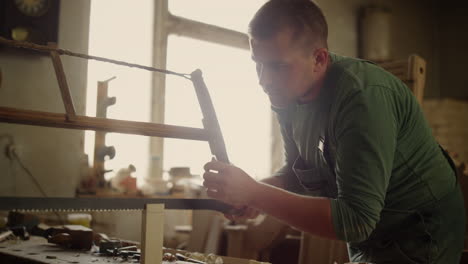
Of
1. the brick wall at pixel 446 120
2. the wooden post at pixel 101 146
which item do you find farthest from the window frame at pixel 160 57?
the brick wall at pixel 446 120

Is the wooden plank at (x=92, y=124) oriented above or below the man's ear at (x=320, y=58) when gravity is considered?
below

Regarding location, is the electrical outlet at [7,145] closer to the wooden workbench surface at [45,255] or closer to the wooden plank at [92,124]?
the wooden workbench surface at [45,255]

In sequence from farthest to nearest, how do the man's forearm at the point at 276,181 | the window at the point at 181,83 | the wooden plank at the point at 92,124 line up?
the window at the point at 181,83
the man's forearm at the point at 276,181
the wooden plank at the point at 92,124

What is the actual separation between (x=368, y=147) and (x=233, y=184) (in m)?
0.33

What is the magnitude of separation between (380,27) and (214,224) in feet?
11.0

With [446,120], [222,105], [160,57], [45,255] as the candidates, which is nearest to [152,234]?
[45,255]

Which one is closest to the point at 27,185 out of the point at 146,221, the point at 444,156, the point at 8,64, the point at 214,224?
the point at 8,64

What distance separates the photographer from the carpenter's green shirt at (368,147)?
1154 millimetres

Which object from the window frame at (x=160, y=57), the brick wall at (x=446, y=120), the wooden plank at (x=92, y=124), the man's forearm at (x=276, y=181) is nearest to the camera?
the wooden plank at (x=92, y=124)

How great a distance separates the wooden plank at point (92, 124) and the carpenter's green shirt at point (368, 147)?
0.36 metres

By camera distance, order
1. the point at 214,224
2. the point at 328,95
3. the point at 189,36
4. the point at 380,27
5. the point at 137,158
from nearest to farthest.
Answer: the point at 328,95, the point at 214,224, the point at 137,158, the point at 189,36, the point at 380,27

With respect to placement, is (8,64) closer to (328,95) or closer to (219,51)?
(219,51)

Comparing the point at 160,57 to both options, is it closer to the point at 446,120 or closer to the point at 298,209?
the point at 298,209

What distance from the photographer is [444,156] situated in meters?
1.48
